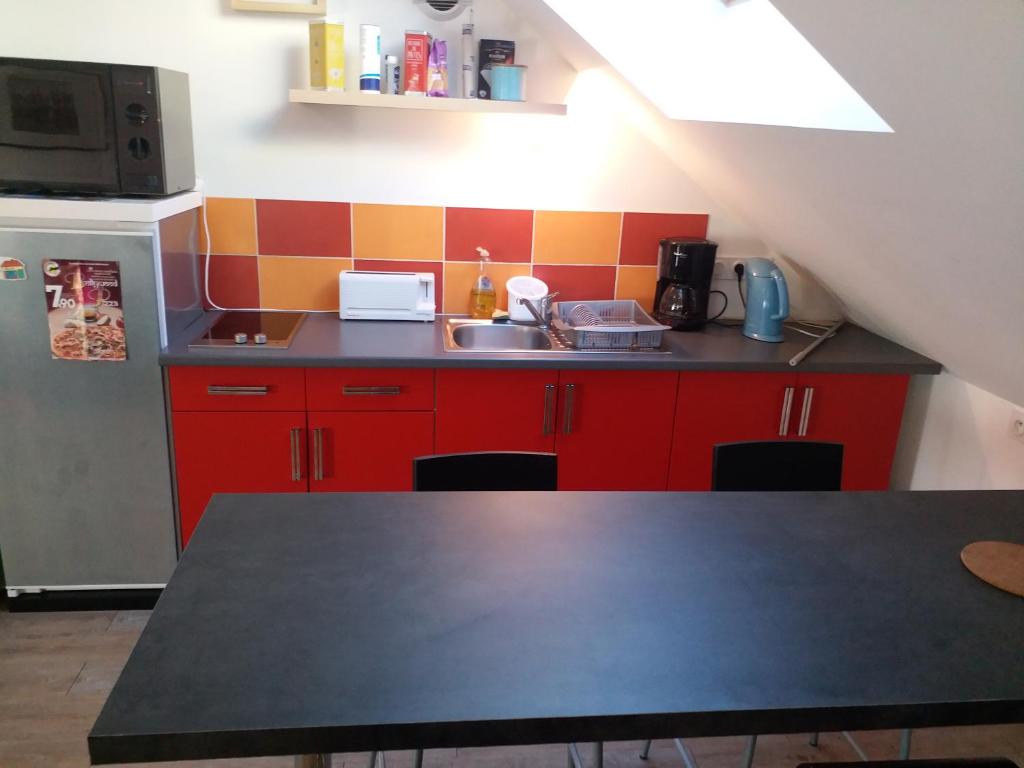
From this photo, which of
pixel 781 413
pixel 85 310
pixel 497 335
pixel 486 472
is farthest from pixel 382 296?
pixel 781 413

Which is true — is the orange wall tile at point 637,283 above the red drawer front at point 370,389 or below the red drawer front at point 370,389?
above

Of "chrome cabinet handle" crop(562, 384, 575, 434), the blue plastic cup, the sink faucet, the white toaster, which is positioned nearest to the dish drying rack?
the sink faucet

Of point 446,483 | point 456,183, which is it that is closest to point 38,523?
point 446,483

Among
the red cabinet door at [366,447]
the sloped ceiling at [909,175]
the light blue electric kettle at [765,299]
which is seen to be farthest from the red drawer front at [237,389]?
the light blue electric kettle at [765,299]

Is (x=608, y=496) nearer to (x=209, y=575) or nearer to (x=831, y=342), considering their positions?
(x=209, y=575)

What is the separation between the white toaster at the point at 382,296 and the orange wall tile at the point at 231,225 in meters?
0.37

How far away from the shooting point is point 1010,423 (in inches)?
99.3

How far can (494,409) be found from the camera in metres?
2.63

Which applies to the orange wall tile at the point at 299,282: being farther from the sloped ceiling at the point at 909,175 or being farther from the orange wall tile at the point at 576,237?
the sloped ceiling at the point at 909,175

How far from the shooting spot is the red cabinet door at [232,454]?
2508 mm

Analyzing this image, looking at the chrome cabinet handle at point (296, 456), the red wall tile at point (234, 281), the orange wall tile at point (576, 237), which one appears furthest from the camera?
the orange wall tile at point (576, 237)

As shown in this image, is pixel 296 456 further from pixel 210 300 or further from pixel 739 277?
pixel 739 277

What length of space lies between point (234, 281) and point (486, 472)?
1.60 metres

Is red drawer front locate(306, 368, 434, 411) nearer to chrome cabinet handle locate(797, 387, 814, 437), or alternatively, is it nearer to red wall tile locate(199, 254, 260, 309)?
red wall tile locate(199, 254, 260, 309)
